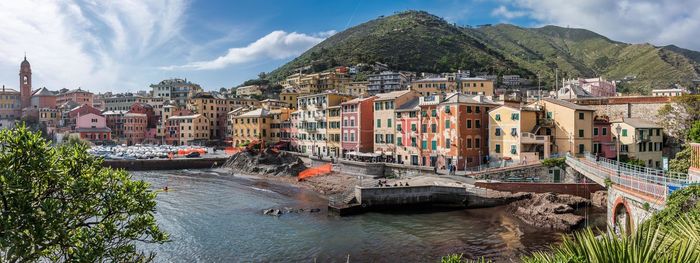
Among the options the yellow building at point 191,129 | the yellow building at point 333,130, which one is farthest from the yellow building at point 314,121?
the yellow building at point 191,129

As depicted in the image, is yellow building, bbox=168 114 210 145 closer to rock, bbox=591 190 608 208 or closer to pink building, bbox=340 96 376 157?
pink building, bbox=340 96 376 157

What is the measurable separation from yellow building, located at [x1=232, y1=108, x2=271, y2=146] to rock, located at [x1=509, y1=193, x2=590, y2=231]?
65945 mm

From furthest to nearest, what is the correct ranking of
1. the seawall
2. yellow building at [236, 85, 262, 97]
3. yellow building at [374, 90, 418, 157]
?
1. yellow building at [236, 85, 262, 97]
2. the seawall
3. yellow building at [374, 90, 418, 157]

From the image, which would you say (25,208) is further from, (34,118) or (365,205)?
(34,118)

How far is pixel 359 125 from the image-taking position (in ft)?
232

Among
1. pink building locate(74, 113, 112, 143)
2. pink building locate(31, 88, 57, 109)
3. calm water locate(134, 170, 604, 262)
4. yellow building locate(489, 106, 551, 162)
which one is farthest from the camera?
pink building locate(31, 88, 57, 109)

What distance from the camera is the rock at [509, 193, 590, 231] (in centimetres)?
3491

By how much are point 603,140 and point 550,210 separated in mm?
21239

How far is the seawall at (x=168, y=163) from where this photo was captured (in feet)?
276

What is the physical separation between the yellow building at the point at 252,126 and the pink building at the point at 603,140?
65741 mm

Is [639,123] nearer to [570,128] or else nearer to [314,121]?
[570,128]

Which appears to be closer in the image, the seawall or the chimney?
the chimney

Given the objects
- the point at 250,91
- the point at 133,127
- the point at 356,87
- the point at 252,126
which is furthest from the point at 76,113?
the point at 356,87

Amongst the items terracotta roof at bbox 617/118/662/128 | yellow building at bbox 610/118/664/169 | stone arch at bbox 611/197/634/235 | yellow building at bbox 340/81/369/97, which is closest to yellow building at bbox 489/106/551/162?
yellow building at bbox 610/118/664/169
